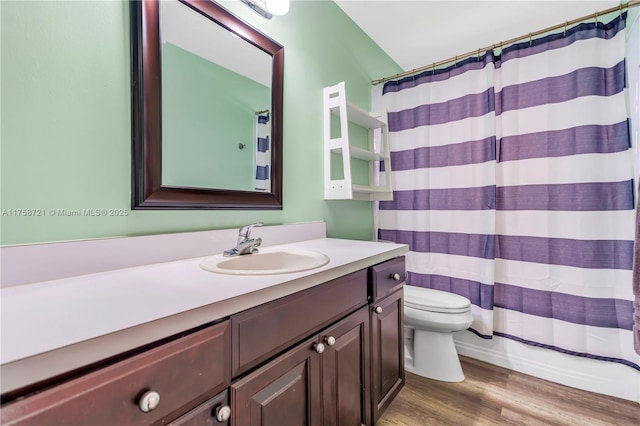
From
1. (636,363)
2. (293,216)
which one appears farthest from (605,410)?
(293,216)

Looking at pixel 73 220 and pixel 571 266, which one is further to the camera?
pixel 571 266

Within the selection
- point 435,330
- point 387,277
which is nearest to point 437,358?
point 435,330

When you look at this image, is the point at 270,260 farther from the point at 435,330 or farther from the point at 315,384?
the point at 435,330

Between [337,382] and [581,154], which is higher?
[581,154]

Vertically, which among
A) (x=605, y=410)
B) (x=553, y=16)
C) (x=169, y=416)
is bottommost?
(x=605, y=410)

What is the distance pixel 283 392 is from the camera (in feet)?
2.44

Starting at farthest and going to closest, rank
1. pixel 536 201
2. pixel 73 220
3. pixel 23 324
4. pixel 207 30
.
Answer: pixel 536 201, pixel 207 30, pixel 73 220, pixel 23 324

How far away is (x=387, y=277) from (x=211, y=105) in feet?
3.46

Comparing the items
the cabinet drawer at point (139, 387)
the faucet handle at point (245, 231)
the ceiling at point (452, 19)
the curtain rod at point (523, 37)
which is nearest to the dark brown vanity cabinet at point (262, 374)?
the cabinet drawer at point (139, 387)

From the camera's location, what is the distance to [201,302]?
0.57 m

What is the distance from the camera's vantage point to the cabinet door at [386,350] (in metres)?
1.18

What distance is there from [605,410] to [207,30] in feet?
8.72

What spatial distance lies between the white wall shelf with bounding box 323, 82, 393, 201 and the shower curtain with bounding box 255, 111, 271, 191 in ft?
1.55

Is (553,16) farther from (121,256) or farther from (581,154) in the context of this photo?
(121,256)
